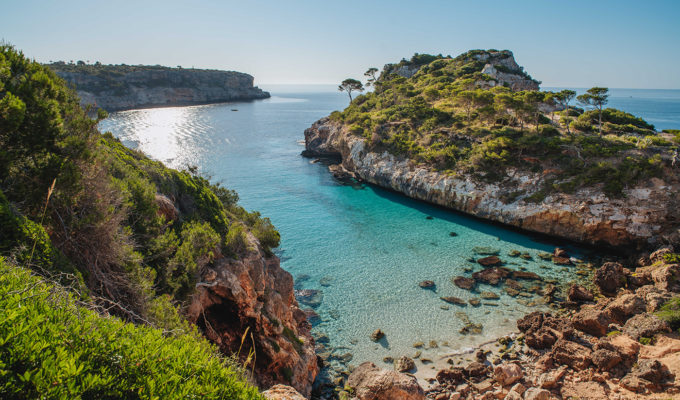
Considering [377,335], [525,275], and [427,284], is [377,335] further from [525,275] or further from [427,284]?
[525,275]

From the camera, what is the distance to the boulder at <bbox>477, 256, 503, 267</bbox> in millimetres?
23953

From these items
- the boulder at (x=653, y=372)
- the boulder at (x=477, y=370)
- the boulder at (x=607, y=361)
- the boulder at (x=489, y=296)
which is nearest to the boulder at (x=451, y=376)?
the boulder at (x=477, y=370)

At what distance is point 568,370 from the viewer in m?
13.5

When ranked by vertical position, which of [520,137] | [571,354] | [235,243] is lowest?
[571,354]

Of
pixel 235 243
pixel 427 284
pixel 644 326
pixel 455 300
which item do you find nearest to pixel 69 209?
pixel 235 243

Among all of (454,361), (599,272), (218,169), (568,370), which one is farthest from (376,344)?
(218,169)

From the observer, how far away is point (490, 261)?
24234 mm

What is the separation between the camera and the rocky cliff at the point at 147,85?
10081 centimetres

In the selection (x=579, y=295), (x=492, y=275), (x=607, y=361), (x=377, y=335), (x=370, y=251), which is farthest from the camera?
(x=370, y=251)

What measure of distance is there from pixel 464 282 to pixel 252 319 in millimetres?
15320

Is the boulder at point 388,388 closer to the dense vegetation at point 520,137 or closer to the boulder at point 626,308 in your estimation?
the boulder at point 626,308

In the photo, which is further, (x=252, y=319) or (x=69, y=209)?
(x=252, y=319)

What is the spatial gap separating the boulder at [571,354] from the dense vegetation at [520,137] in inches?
694

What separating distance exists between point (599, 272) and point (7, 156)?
27378 millimetres
